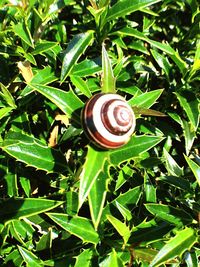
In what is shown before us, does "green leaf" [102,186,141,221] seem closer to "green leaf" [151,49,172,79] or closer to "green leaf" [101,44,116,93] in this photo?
"green leaf" [101,44,116,93]

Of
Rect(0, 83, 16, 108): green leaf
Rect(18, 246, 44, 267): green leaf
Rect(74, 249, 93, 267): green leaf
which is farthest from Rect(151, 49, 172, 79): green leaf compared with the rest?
Rect(18, 246, 44, 267): green leaf

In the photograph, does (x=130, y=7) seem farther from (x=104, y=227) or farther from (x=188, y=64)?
(x=104, y=227)

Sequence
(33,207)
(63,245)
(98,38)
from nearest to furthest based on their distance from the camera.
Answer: (33,207), (63,245), (98,38)

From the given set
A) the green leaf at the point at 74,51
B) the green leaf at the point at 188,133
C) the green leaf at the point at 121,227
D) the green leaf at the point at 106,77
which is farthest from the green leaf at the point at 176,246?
the green leaf at the point at 74,51

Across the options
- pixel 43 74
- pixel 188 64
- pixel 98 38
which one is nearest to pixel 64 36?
pixel 98 38

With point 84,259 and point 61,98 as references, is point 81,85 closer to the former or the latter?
point 61,98

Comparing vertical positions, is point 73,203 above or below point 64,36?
below

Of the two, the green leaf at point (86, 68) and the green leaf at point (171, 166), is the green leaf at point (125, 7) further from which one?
the green leaf at point (171, 166)
